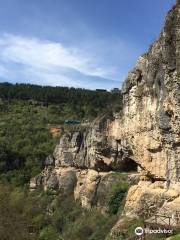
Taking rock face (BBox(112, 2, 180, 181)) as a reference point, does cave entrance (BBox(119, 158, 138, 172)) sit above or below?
below

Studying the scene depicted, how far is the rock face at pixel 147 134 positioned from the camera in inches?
951

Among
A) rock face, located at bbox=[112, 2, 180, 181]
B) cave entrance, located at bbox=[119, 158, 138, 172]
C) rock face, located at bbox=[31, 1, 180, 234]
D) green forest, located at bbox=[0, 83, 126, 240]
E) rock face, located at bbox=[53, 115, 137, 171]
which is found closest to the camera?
rock face, located at bbox=[112, 2, 180, 181]

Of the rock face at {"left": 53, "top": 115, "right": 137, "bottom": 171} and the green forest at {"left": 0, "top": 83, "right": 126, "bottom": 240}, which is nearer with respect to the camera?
the green forest at {"left": 0, "top": 83, "right": 126, "bottom": 240}

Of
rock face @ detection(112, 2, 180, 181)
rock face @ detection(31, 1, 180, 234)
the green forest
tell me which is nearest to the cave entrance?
rock face @ detection(31, 1, 180, 234)

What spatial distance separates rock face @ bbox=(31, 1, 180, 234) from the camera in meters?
24.2

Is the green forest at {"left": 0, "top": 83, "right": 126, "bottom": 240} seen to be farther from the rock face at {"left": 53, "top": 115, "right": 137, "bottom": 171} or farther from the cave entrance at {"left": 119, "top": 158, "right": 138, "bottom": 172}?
the cave entrance at {"left": 119, "top": 158, "right": 138, "bottom": 172}

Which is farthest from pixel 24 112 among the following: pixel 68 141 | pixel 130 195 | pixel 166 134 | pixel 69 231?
pixel 166 134

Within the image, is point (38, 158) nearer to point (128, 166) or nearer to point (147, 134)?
point (128, 166)

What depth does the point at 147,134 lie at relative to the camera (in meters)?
28.9

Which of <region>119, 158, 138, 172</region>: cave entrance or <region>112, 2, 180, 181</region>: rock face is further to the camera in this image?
<region>119, 158, 138, 172</region>: cave entrance

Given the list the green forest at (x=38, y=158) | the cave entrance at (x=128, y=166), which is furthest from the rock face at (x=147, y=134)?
the green forest at (x=38, y=158)

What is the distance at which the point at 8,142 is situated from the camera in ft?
277

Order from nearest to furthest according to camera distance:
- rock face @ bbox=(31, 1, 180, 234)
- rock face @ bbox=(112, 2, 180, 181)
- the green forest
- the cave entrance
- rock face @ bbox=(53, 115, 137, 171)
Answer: rock face @ bbox=(112, 2, 180, 181), rock face @ bbox=(31, 1, 180, 234), the green forest, rock face @ bbox=(53, 115, 137, 171), the cave entrance

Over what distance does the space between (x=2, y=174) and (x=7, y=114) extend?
3196 cm
